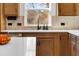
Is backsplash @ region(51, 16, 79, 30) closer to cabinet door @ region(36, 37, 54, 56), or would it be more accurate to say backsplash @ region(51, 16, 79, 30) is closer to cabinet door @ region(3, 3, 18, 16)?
cabinet door @ region(36, 37, 54, 56)

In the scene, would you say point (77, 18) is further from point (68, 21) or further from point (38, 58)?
point (38, 58)

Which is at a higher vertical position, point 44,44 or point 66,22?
point 66,22

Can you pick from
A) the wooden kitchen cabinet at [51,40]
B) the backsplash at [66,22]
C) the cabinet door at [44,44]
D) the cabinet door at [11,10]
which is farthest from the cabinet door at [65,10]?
the cabinet door at [11,10]

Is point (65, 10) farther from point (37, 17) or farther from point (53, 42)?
point (53, 42)

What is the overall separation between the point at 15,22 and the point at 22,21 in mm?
104

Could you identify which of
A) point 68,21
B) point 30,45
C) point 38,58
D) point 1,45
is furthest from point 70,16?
point 38,58

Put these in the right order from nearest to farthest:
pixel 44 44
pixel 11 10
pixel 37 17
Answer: pixel 44 44, pixel 11 10, pixel 37 17

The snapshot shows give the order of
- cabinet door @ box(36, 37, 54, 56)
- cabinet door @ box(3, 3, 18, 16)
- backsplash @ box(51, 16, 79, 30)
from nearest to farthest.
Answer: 1. cabinet door @ box(36, 37, 54, 56)
2. cabinet door @ box(3, 3, 18, 16)
3. backsplash @ box(51, 16, 79, 30)

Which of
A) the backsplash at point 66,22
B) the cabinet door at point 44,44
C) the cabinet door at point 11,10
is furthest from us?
the backsplash at point 66,22

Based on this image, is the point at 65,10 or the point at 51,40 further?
the point at 65,10

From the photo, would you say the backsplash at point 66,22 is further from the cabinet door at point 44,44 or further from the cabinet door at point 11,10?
the cabinet door at point 11,10

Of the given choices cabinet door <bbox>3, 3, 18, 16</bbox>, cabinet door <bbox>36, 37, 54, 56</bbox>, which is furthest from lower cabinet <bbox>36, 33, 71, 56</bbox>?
cabinet door <bbox>3, 3, 18, 16</bbox>

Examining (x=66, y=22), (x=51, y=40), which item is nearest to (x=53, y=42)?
(x=51, y=40)

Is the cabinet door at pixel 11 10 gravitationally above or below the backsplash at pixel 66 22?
above
